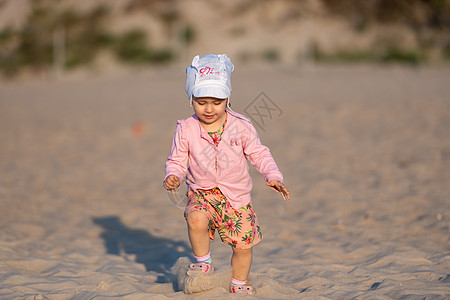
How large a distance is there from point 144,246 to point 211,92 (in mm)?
2251

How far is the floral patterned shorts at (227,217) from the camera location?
308 cm

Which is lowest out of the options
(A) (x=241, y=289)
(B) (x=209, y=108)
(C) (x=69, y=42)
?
(A) (x=241, y=289)

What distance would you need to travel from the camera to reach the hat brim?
2.97 m

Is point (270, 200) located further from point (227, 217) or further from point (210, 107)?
point (210, 107)

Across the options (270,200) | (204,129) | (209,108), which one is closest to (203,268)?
(204,129)

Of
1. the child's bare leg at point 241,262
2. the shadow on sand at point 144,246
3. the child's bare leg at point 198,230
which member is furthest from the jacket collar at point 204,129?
the shadow on sand at point 144,246

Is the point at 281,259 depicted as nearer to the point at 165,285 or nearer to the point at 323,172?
the point at 165,285

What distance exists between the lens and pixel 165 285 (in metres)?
3.43

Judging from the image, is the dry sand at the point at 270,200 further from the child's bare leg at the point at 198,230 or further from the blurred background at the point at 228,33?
the blurred background at the point at 228,33

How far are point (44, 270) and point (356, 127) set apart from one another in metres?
7.21

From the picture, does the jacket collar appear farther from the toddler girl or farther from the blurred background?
the blurred background

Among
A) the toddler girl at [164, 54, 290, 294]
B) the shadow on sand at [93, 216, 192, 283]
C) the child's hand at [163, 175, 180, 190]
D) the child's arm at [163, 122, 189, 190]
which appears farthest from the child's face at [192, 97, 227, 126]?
the shadow on sand at [93, 216, 192, 283]

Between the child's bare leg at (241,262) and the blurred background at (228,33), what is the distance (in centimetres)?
1995

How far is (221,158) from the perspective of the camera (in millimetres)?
3096
